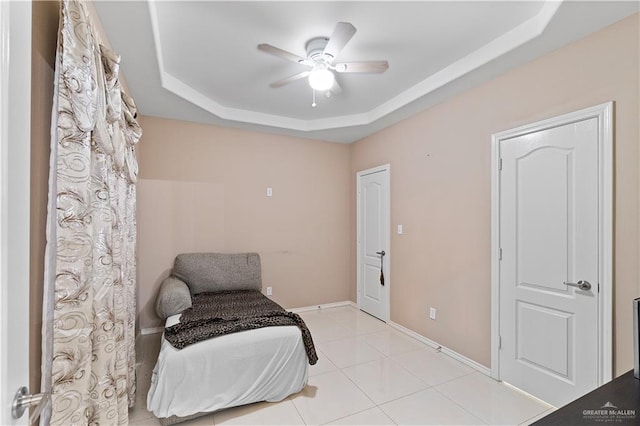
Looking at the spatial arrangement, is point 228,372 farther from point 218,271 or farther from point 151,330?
point 151,330

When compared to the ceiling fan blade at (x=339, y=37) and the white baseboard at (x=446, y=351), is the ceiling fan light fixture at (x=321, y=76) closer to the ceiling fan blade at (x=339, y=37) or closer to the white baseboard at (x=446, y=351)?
the ceiling fan blade at (x=339, y=37)

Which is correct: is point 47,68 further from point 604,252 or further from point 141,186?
point 604,252

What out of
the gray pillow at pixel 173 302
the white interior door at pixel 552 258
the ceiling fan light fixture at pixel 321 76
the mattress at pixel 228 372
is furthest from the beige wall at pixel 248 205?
the white interior door at pixel 552 258

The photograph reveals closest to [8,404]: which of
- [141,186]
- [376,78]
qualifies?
[376,78]

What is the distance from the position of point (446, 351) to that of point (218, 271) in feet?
8.58

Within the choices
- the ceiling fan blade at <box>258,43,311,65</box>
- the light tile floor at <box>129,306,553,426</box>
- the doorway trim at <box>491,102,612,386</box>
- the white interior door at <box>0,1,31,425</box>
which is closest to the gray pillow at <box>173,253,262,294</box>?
the light tile floor at <box>129,306,553,426</box>

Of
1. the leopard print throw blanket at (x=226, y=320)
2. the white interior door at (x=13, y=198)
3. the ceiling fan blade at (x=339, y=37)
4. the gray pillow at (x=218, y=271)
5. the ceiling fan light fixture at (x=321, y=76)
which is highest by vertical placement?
the ceiling fan blade at (x=339, y=37)

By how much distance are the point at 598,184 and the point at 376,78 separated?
75.0 inches

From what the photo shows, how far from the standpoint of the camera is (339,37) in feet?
6.43

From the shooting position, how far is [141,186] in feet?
11.4

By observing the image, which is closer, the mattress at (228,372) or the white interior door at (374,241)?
the mattress at (228,372)

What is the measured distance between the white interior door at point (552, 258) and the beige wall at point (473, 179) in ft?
0.41

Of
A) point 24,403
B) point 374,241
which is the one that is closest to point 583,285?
point 374,241

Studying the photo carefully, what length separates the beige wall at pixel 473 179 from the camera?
6.00 ft
